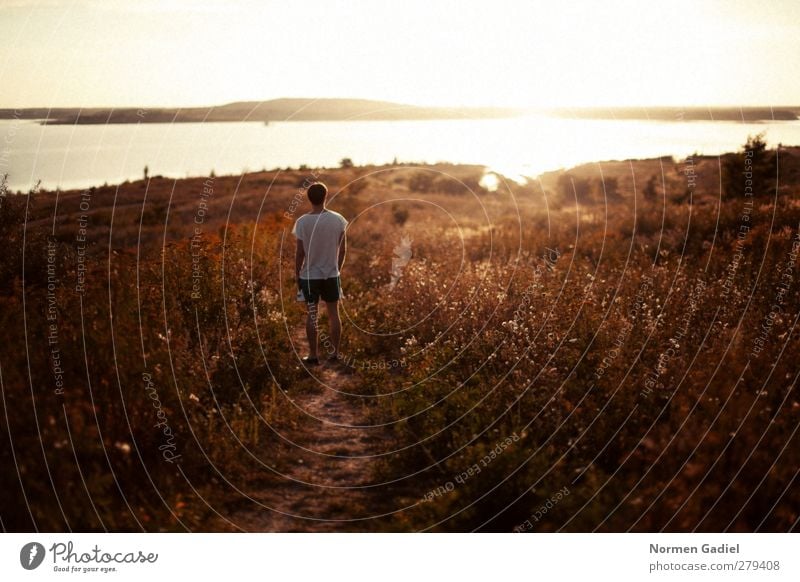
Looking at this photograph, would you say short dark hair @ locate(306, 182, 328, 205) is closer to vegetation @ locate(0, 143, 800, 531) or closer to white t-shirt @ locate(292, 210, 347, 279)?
white t-shirt @ locate(292, 210, 347, 279)

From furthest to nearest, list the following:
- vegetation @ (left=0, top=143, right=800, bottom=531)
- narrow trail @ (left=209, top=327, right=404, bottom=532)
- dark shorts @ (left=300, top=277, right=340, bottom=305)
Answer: dark shorts @ (left=300, top=277, right=340, bottom=305), narrow trail @ (left=209, top=327, right=404, bottom=532), vegetation @ (left=0, top=143, right=800, bottom=531)

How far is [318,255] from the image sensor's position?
9266 mm

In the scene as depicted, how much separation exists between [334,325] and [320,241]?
1241mm

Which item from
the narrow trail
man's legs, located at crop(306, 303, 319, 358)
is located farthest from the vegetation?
man's legs, located at crop(306, 303, 319, 358)

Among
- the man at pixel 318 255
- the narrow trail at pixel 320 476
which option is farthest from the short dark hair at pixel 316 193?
the narrow trail at pixel 320 476

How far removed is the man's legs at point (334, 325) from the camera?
955 cm

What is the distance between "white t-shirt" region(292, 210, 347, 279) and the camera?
29.8 ft

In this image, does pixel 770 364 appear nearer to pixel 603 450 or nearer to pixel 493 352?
pixel 603 450

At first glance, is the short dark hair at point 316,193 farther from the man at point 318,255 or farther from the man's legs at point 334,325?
the man's legs at point 334,325

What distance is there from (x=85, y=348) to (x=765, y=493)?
19.4ft

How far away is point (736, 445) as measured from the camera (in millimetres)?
5555

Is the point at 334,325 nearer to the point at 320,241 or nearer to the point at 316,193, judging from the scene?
the point at 320,241

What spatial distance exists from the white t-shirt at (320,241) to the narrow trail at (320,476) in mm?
1625

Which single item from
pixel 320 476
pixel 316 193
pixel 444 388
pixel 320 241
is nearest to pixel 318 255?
A: pixel 320 241
